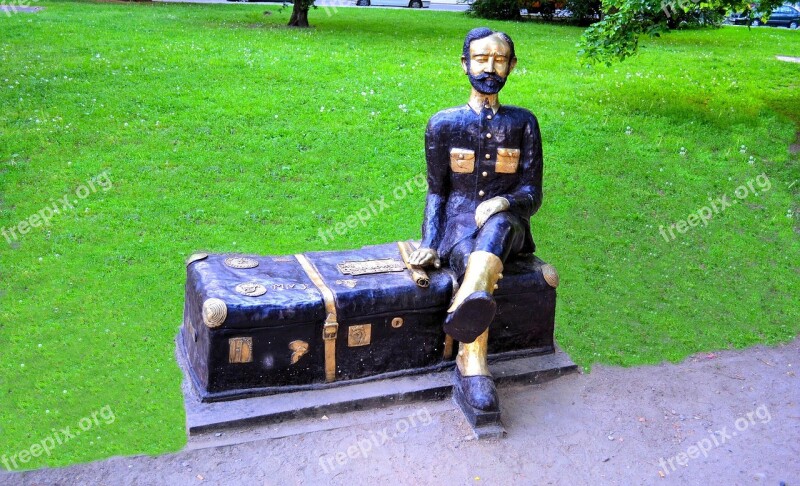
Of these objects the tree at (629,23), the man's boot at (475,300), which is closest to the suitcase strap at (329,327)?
the man's boot at (475,300)

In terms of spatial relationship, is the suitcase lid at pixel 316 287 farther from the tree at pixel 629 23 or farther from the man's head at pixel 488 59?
the tree at pixel 629 23

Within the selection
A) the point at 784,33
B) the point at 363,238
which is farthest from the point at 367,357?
Answer: the point at 784,33

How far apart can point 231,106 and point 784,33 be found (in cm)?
1561

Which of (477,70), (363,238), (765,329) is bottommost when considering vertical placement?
(765,329)

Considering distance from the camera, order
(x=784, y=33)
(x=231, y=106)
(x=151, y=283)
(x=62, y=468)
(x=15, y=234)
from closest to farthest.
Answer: (x=62, y=468) < (x=151, y=283) < (x=15, y=234) < (x=231, y=106) < (x=784, y=33)

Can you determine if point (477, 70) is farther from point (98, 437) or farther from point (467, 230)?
point (98, 437)

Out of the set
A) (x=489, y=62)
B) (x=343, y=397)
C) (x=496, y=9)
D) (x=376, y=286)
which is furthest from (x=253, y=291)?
(x=496, y=9)

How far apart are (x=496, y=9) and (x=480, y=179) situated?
16662 mm

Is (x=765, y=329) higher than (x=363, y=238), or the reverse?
(x=363, y=238)

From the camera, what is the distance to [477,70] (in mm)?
5570

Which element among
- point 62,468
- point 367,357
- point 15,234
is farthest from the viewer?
point 15,234

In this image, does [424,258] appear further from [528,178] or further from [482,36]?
[482,36]

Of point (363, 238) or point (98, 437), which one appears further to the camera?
point (363, 238)

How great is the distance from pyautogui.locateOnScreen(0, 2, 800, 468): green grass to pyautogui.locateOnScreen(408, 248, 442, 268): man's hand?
167cm
